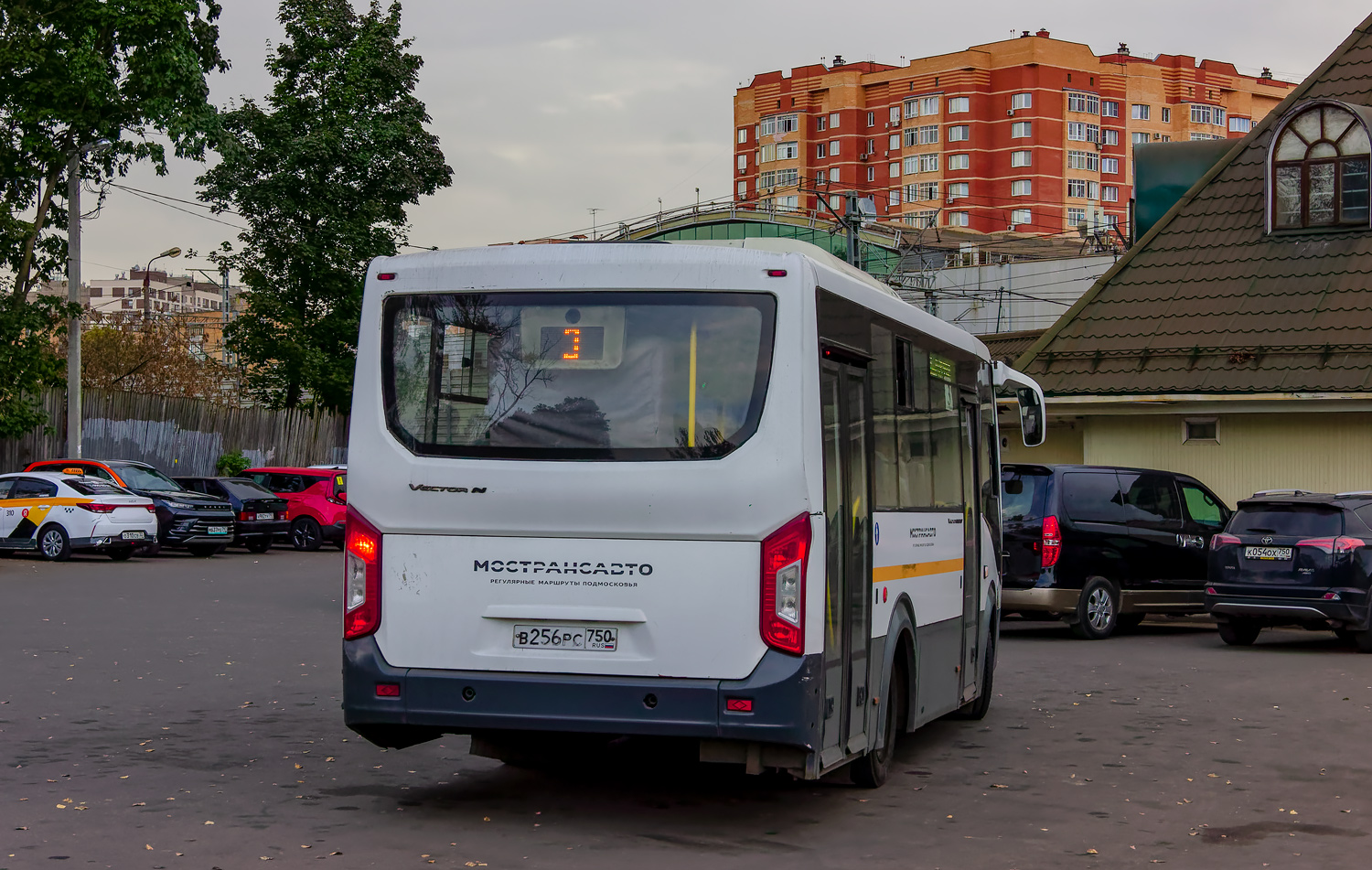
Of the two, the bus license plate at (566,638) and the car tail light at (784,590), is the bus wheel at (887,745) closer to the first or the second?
the car tail light at (784,590)

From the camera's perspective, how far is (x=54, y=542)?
31.4 m

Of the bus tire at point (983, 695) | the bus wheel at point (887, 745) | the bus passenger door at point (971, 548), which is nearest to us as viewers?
the bus wheel at point (887, 745)

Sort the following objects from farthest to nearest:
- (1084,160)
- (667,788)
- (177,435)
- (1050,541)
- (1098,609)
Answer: (1084,160), (177,435), (1098,609), (1050,541), (667,788)

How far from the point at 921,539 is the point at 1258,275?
55.9 feet

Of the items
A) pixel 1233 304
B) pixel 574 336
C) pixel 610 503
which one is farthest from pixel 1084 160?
pixel 610 503

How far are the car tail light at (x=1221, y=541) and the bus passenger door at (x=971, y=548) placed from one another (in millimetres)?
6758

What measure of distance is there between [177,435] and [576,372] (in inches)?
1507

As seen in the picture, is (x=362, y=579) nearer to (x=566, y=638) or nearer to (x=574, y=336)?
(x=566, y=638)

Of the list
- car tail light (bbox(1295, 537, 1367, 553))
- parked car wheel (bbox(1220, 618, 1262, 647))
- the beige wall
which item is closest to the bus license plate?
car tail light (bbox(1295, 537, 1367, 553))

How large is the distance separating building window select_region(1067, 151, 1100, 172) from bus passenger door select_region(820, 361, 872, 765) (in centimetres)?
12103

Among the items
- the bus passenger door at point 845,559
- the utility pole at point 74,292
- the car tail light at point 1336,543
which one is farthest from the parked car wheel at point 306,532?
the bus passenger door at point 845,559

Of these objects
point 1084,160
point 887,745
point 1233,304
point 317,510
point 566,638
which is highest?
point 1084,160

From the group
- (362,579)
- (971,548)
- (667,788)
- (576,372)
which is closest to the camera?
(576,372)

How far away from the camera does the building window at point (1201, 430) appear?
81.8ft
